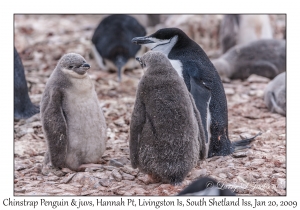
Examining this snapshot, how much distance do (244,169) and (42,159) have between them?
1.82 meters

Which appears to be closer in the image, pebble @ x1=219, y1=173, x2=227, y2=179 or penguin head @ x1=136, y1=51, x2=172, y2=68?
penguin head @ x1=136, y1=51, x2=172, y2=68

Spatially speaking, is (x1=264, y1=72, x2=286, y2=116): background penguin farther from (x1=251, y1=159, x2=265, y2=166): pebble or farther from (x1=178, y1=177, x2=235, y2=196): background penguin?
(x1=178, y1=177, x2=235, y2=196): background penguin

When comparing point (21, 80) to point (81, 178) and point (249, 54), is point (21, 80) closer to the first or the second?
point (81, 178)

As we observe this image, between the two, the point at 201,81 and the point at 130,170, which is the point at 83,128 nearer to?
the point at 130,170

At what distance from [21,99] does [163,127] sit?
2798mm

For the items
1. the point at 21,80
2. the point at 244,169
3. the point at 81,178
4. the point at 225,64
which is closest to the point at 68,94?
the point at 81,178

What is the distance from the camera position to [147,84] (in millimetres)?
3770

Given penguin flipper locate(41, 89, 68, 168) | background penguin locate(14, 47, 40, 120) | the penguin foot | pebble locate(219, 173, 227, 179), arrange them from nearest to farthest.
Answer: pebble locate(219, 173, 227, 179) < penguin flipper locate(41, 89, 68, 168) < the penguin foot < background penguin locate(14, 47, 40, 120)

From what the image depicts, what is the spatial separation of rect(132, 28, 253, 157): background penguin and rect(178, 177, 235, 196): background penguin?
101 centimetres

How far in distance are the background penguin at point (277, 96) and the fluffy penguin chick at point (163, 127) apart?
2810mm

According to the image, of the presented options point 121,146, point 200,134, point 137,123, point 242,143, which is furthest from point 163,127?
point 121,146

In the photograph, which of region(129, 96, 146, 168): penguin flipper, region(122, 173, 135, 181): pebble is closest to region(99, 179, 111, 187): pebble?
region(122, 173, 135, 181): pebble

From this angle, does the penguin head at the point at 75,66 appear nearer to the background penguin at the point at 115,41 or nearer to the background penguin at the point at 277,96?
the background penguin at the point at 277,96

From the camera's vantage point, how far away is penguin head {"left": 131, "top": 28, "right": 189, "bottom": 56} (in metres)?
4.62
